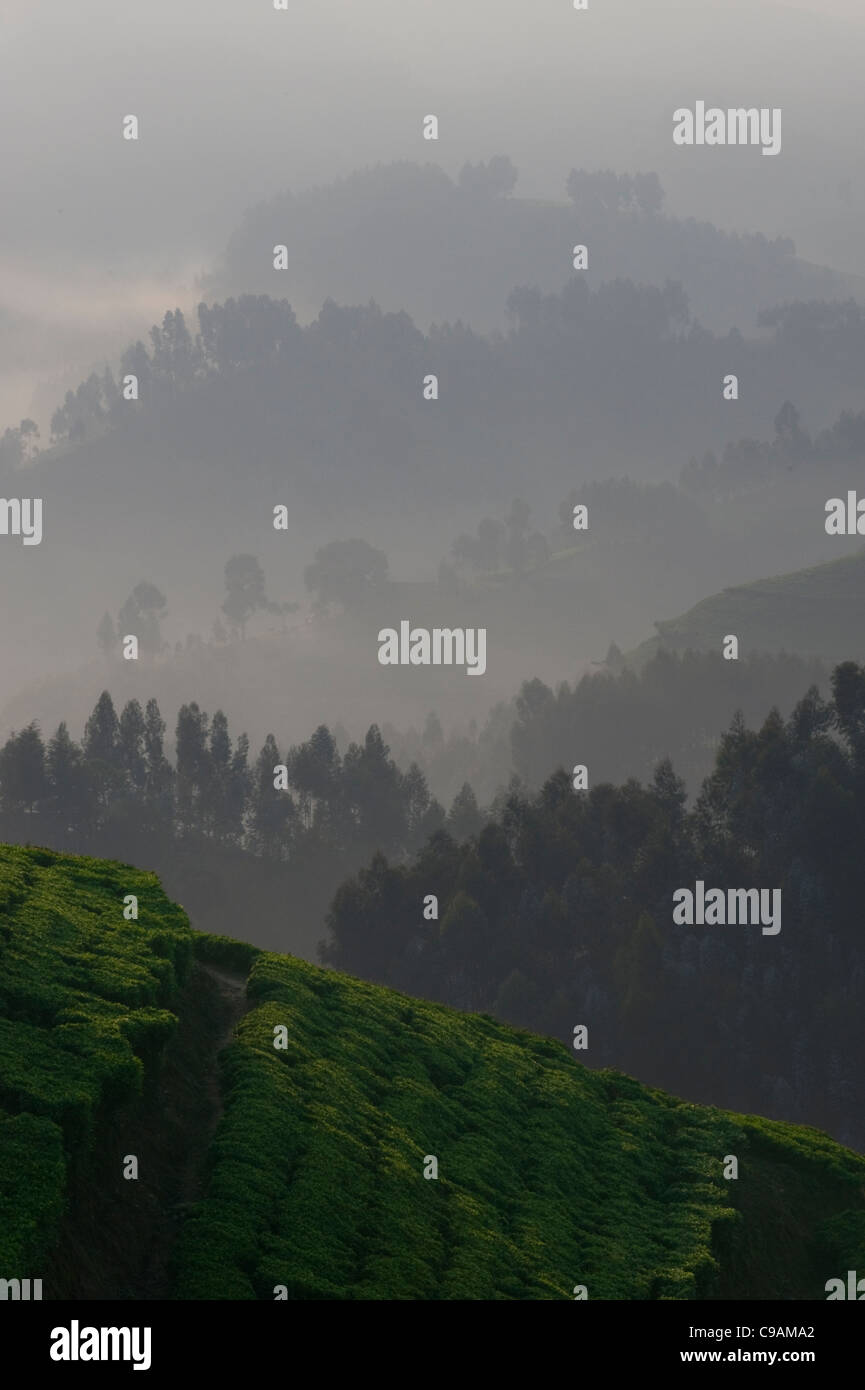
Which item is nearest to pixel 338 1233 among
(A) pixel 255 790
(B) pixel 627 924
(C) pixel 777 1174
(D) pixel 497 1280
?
(D) pixel 497 1280

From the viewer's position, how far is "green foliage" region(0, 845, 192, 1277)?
24234 millimetres

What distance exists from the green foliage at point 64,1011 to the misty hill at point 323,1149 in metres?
0.06

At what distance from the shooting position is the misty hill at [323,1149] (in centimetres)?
2619

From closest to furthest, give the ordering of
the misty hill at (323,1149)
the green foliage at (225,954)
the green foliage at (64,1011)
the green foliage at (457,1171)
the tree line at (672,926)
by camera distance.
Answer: the green foliage at (64,1011) < the misty hill at (323,1149) < the green foliage at (457,1171) < the green foliage at (225,954) < the tree line at (672,926)

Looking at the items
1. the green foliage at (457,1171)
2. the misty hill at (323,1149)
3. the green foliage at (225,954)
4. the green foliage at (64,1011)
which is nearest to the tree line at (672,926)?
the green foliage at (457,1171)

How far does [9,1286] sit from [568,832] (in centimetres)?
8458

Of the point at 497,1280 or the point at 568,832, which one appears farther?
the point at 568,832

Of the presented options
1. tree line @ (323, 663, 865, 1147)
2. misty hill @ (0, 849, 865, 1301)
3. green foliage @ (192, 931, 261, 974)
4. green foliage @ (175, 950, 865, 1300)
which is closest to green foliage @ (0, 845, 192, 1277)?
misty hill @ (0, 849, 865, 1301)

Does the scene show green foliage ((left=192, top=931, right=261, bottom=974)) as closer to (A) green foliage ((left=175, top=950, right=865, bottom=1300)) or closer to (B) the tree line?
(A) green foliage ((left=175, top=950, right=865, bottom=1300))

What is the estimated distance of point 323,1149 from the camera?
30.9 m

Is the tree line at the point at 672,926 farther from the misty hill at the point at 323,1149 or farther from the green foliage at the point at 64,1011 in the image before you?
the green foliage at the point at 64,1011
